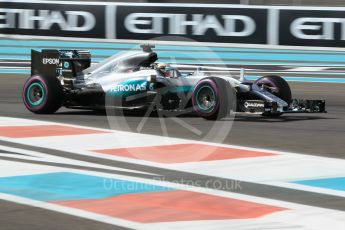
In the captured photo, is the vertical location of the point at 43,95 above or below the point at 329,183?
above

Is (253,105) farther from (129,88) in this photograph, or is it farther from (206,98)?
(129,88)

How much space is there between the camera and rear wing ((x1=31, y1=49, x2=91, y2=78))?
1223 cm

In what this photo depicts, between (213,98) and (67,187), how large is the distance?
445 cm

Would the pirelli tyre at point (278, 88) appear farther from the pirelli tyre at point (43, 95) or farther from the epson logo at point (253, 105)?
the pirelli tyre at point (43, 95)

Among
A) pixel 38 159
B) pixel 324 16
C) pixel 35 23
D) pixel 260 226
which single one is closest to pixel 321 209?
pixel 260 226

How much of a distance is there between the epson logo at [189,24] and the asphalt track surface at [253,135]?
489 centimetres

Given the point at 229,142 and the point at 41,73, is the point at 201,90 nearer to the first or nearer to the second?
the point at 229,142

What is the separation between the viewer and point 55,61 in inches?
485

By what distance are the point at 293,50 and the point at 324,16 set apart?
116cm

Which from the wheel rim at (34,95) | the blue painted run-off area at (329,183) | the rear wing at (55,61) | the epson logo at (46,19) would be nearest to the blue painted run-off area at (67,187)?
the blue painted run-off area at (329,183)

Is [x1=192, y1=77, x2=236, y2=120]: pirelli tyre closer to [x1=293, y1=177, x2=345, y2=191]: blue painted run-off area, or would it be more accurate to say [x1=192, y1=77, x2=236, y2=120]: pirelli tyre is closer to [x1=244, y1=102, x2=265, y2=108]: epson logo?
[x1=244, y1=102, x2=265, y2=108]: epson logo

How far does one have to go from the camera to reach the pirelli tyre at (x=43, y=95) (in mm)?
11781

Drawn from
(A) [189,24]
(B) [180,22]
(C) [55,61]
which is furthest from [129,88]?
(B) [180,22]

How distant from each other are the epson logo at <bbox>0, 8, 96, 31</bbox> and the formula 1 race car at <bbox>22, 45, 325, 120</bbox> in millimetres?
9598
